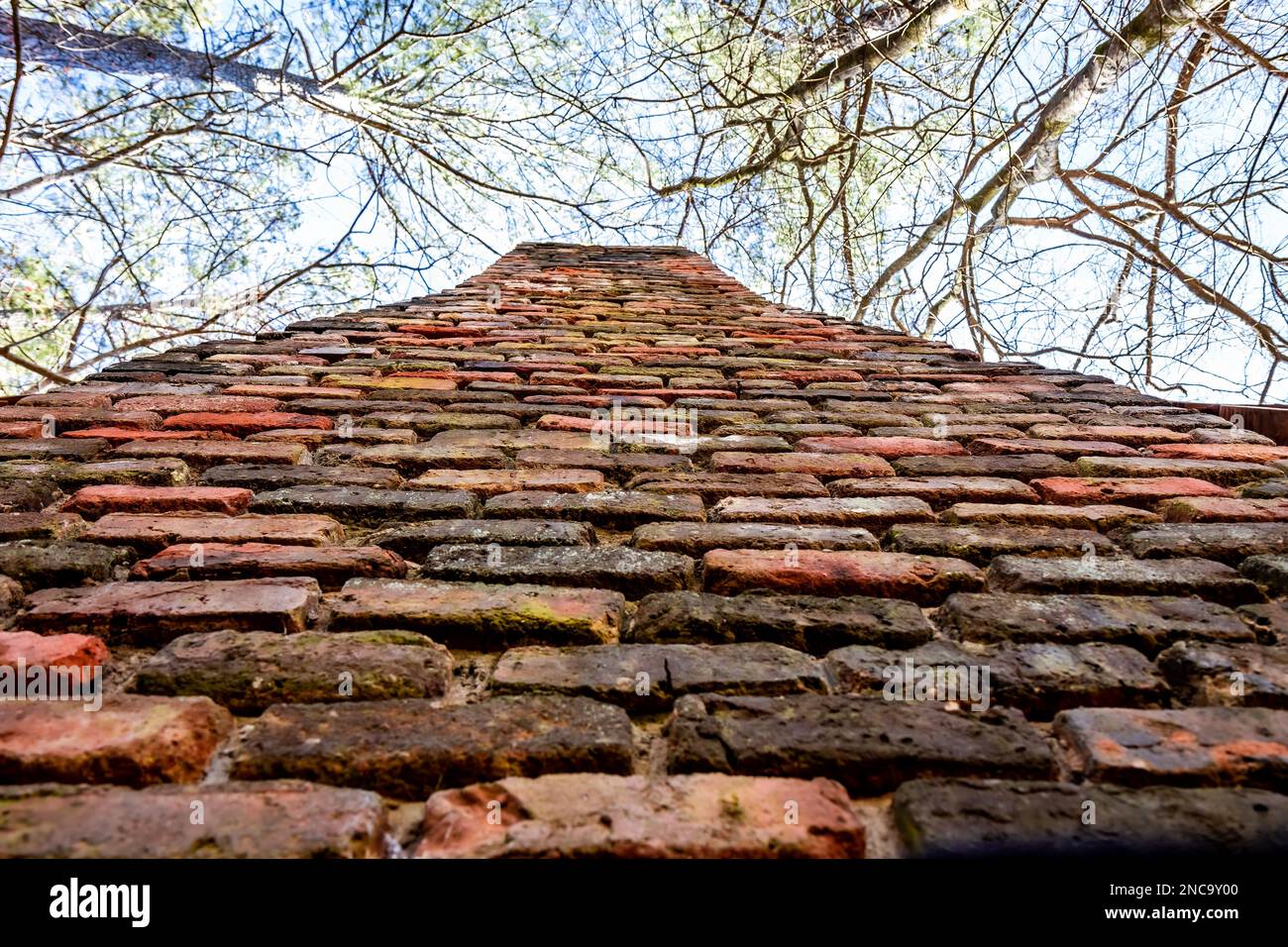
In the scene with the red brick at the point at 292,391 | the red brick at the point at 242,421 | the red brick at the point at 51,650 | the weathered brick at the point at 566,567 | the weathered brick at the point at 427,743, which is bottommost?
the weathered brick at the point at 427,743

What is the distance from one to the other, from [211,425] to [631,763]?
3.90 feet

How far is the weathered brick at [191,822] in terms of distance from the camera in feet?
1.92

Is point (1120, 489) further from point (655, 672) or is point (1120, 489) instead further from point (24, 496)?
point (24, 496)

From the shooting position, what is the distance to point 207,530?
1.09 metres

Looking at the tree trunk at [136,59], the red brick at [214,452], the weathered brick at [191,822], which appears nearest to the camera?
the weathered brick at [191,822]

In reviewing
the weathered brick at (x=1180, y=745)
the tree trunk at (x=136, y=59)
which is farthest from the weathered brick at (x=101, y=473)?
the tree trunk at (x=136, y=59)

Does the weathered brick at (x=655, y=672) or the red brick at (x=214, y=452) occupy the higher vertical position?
the red brick at (x=214, y=452)

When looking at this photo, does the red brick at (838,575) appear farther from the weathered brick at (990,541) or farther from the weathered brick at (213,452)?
the weathered brick at (213,452)

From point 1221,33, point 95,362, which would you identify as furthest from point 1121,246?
point 95,362

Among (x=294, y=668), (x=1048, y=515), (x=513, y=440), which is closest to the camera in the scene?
(x=294, y=668)

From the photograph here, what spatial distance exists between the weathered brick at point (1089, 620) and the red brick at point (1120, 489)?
33 cm

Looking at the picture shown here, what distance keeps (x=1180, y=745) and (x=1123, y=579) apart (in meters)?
0.36
